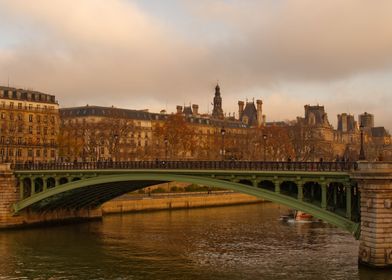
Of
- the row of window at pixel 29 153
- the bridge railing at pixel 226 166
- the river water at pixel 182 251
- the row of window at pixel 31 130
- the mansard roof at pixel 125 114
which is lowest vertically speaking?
the river water at pixel 182 251

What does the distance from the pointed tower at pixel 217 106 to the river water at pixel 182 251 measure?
84500 mm

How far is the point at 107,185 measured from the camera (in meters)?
46.4

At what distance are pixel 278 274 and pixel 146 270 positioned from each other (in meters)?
7.39

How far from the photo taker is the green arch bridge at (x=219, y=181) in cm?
3148

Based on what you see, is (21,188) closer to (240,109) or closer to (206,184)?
(206,184)

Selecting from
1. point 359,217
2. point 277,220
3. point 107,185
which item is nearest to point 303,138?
point 277,220

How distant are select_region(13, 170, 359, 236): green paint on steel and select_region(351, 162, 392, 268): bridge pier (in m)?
1.53

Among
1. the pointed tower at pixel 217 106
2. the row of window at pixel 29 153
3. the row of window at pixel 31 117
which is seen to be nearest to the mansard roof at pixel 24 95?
the row of window at pixel 31 117

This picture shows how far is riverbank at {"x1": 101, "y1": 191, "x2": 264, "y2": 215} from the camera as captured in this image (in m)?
61.2

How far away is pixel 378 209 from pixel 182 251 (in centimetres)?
1395

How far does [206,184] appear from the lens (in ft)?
122

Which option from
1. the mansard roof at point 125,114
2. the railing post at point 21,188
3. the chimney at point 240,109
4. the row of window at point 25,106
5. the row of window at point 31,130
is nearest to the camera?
the railing post at point 21,188

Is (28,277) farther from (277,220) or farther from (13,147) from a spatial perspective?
(13,147)

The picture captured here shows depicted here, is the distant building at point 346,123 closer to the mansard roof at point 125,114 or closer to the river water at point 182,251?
the mansard roof at point 125,114
